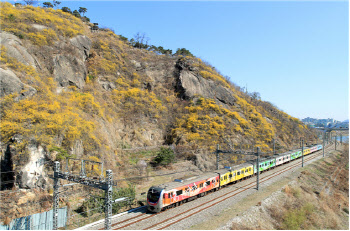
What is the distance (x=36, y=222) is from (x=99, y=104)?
75.9ft

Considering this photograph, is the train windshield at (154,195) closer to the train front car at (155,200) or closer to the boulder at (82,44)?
the train front car at (155,200)

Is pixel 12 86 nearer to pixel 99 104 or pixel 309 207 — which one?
pixel 99 104

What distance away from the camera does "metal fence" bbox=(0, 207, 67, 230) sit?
16562 millimetres

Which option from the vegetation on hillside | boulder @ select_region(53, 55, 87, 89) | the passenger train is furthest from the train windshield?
boulder @ select_region(53, 55, 87, 89)

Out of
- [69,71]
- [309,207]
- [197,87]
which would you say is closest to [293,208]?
[309,207]

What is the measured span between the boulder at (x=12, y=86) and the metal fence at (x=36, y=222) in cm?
1362

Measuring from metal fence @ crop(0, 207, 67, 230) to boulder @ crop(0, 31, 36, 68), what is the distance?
21659 mm

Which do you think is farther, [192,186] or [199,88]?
[199,88]

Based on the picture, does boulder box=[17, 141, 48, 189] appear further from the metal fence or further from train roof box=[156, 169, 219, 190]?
train roof box=[156, 169, 219, 190]

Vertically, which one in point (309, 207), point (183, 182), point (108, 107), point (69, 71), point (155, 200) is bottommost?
point (309, 207)

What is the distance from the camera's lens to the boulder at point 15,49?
29.5 metres

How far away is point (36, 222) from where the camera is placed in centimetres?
1739

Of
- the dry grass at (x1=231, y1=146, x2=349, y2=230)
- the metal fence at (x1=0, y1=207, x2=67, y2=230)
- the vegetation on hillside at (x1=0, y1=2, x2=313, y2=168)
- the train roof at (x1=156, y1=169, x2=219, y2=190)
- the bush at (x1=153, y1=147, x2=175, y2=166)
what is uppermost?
the vegetation on hillside at (x1=0, y1=2, x2=313, y2=168)

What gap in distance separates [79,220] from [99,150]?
10.7 meters
